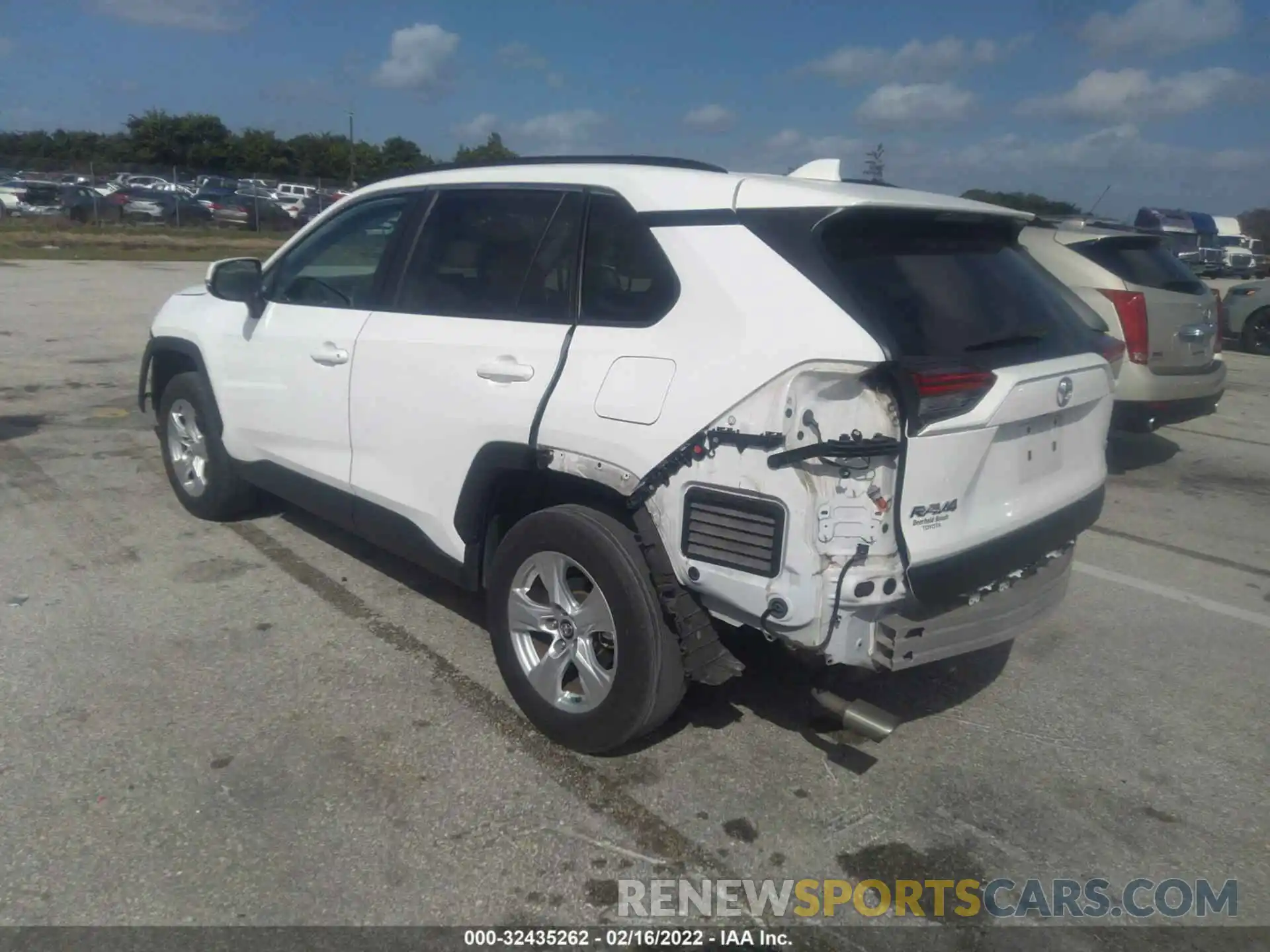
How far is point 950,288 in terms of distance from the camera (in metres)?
3.24

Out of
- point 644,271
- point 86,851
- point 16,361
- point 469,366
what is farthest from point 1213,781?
point 16,361

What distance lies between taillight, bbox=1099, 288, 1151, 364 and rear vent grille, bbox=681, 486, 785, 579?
5.14 m

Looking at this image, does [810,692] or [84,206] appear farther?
[84,206]

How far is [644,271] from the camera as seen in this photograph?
3.30 meters

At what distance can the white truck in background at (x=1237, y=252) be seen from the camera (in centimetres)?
2530

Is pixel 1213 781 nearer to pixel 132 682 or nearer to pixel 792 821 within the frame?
pixel 792 821

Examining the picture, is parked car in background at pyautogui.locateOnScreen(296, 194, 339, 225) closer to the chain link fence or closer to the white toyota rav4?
the chain link fence

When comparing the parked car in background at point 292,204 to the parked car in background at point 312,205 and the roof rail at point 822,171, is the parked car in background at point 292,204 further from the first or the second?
the roof rail at point 822,171

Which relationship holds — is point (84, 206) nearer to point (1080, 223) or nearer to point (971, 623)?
point (1080, 223)

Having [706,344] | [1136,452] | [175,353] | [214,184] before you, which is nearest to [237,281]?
[175,353]

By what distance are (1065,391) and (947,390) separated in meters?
0.70

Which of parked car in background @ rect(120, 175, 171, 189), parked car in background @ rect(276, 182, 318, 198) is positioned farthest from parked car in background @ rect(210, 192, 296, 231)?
parked car in background @ rect(276, 182, 318, 198)

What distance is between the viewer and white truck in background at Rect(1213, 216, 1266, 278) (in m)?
25.3

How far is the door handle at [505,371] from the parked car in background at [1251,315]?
15.0 m
